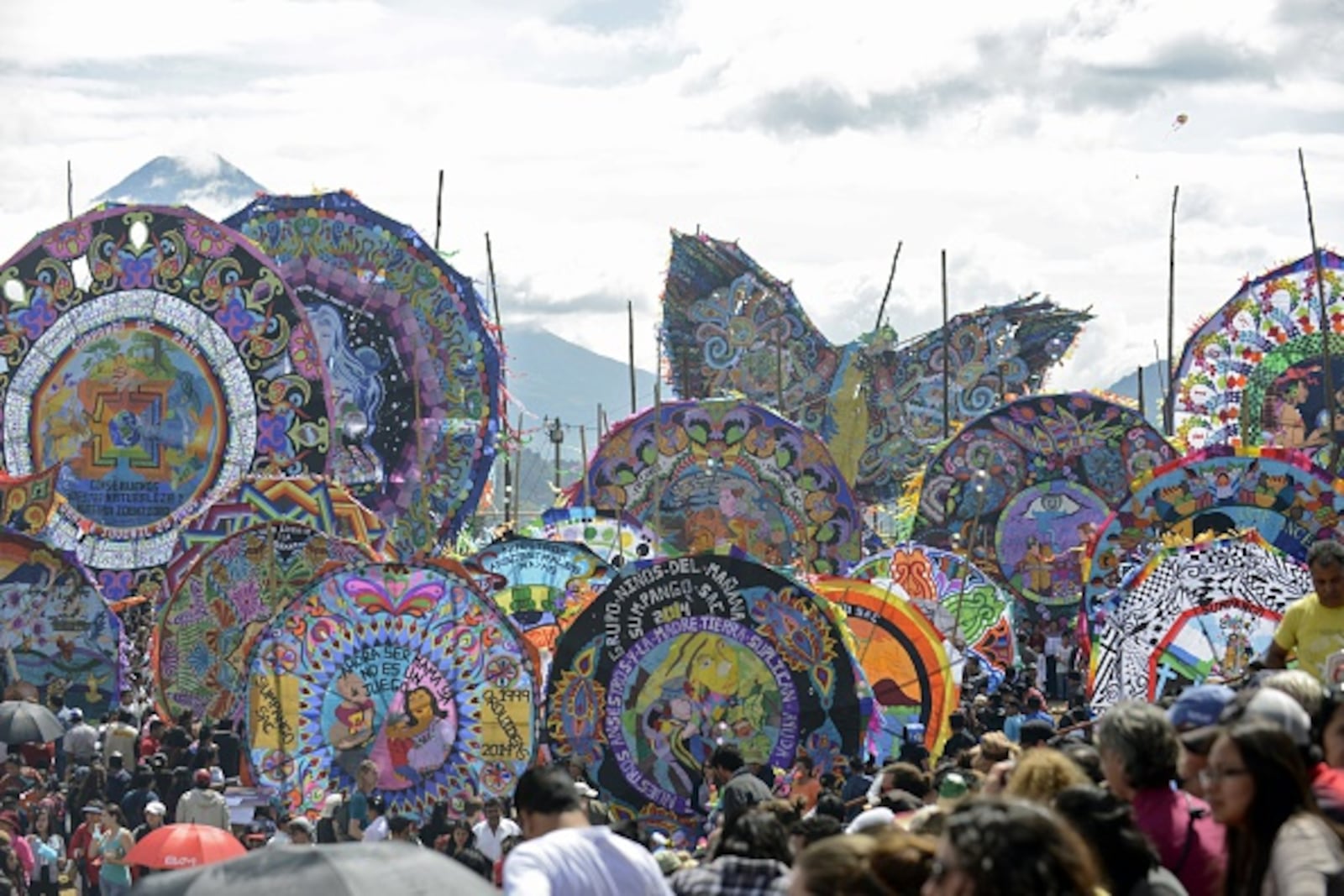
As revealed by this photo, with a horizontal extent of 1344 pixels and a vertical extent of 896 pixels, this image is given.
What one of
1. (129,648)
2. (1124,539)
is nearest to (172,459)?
(129,648)

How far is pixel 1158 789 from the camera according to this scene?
856 centimetres

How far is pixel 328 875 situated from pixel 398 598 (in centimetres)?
1321

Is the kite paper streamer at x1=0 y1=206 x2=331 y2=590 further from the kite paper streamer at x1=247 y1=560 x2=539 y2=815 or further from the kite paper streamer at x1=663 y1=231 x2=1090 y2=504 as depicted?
the kite paper streamer at x1=663 y1=231 x2=1090 y2=504

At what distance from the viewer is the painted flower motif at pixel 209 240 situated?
3269 cm

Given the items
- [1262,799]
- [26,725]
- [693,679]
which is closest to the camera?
[1262,799]

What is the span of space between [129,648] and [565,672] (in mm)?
10132

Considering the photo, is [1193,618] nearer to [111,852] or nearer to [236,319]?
[111,852]

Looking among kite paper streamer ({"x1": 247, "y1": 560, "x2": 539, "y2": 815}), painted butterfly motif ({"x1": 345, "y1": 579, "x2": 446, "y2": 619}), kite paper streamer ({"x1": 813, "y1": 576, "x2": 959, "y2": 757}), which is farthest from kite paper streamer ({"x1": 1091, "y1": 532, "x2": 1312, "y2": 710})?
painted butterfly motif ({"x1": 345, "y1": 579, "x2": 446, "y2": 619})

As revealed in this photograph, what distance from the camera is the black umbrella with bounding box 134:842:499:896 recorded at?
271 inches

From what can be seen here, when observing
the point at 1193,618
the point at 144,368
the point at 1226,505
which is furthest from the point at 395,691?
the point at 144,368

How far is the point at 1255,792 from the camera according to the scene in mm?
7469

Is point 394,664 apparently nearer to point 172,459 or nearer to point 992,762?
point 992,762

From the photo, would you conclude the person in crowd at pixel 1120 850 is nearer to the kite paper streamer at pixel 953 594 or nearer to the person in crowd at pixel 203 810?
the person in crowd at pixel 203 810

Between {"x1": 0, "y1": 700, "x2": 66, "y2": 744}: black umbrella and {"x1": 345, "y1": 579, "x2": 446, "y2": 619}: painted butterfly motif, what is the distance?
4.85 m
